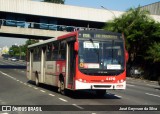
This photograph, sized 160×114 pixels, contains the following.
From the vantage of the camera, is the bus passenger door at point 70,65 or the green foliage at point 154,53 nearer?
the bus passenger door at point 70,65

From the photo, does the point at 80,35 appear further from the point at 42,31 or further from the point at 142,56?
the point at 42,31

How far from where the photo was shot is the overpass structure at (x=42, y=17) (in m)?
53.8

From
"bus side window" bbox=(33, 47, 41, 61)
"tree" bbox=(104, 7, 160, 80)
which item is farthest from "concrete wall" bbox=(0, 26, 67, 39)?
"bus side window" bbox=(33, 47, 41, 61)

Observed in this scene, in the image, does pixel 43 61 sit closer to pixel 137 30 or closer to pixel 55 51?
pixel 55 51

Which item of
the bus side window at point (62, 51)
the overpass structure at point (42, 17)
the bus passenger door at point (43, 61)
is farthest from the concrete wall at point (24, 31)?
the bus side window at point (62, 51)

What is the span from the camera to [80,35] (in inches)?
652

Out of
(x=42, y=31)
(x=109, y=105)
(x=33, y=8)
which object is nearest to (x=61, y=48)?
(x=109, y=105)

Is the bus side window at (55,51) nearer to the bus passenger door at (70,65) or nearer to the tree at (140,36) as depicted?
the bus passenger door at (70,65)

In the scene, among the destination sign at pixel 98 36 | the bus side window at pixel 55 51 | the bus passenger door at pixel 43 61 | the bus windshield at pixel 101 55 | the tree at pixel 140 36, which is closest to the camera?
the bus windshield at pixel 101 55

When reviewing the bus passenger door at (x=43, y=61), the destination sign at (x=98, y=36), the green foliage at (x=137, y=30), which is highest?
the green foliage at (x=137, y=30)

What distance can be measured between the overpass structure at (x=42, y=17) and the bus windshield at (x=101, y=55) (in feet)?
119

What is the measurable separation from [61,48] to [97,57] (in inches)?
106

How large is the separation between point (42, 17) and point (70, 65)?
144 ft

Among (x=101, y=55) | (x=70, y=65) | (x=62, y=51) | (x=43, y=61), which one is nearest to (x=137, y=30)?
(x=43, y=61)
